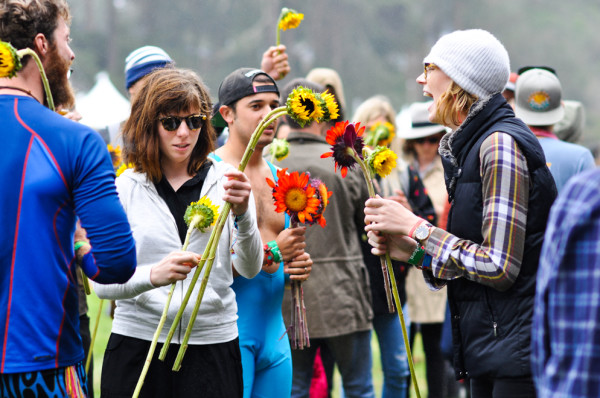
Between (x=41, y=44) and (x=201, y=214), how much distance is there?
0.88 metres

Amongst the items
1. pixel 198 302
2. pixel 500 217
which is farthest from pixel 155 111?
pixel 500 217

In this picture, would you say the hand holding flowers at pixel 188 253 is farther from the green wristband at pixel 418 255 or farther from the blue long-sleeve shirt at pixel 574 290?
the blue long-sleeve shirt at pixel 574 290

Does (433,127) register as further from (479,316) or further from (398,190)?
(479,316)

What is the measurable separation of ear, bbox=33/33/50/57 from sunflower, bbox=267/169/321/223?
118 cm

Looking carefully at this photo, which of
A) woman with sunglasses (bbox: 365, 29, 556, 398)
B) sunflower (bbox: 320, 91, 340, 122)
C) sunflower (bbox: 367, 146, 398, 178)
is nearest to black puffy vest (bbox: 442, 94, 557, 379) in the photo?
woman with sunglasses (bbox: 365, 29, 556, 398)

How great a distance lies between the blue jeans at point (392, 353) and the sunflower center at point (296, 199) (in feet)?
7.21

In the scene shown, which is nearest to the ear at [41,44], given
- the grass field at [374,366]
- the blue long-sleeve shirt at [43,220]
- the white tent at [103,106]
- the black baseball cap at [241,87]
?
the blue long-sleeve shirt at [43,220]

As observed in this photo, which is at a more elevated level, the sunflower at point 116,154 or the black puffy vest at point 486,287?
the sunflower at point 116,154

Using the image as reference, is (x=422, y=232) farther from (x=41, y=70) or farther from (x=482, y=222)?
(x=41, y=70)

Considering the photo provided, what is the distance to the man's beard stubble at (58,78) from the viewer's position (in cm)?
271

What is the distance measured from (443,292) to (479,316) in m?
3.35

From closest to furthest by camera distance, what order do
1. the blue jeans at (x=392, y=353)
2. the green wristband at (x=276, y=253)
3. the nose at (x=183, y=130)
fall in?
the nose at (x=183, y=130), the green wristband at (x=276, y=253), the blue jeans at (x=392, y=353)

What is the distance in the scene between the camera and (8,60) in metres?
2.38

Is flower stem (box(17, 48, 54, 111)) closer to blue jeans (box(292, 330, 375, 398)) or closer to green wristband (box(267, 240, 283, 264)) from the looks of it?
green wristband (box(267, 240, 283, 264))
